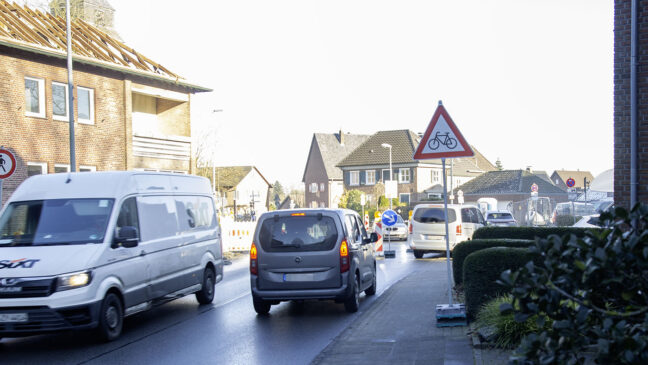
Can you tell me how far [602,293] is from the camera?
4.39m

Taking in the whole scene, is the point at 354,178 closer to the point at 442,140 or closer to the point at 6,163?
the point at 6,163

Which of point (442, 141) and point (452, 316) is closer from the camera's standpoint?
point (452, 316)

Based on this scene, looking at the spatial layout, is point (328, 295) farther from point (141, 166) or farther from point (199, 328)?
point (141, 166)

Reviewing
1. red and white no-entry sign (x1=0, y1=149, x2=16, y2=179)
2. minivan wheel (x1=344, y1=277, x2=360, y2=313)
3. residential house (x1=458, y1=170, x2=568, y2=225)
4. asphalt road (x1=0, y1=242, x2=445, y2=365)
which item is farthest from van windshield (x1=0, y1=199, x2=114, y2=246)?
residential house (x1=458, y1=170, x2=568, y2=225)

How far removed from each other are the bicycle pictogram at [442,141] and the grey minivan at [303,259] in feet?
7.92

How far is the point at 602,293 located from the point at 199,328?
24.0ft

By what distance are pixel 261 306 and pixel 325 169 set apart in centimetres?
8021

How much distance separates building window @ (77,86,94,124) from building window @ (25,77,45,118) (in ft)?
6.11

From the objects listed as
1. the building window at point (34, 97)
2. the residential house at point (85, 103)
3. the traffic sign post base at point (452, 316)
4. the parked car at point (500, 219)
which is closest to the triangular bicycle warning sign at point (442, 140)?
→ the traffic sign post base at point (452, 316)

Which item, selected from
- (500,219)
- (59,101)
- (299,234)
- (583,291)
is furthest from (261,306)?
(500,219)

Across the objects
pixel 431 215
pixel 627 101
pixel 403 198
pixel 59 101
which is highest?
pixel 59 101

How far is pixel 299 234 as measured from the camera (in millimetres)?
11539

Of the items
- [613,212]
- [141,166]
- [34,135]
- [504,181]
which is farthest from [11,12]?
[504,181]

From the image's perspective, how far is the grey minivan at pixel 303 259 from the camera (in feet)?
37.2
